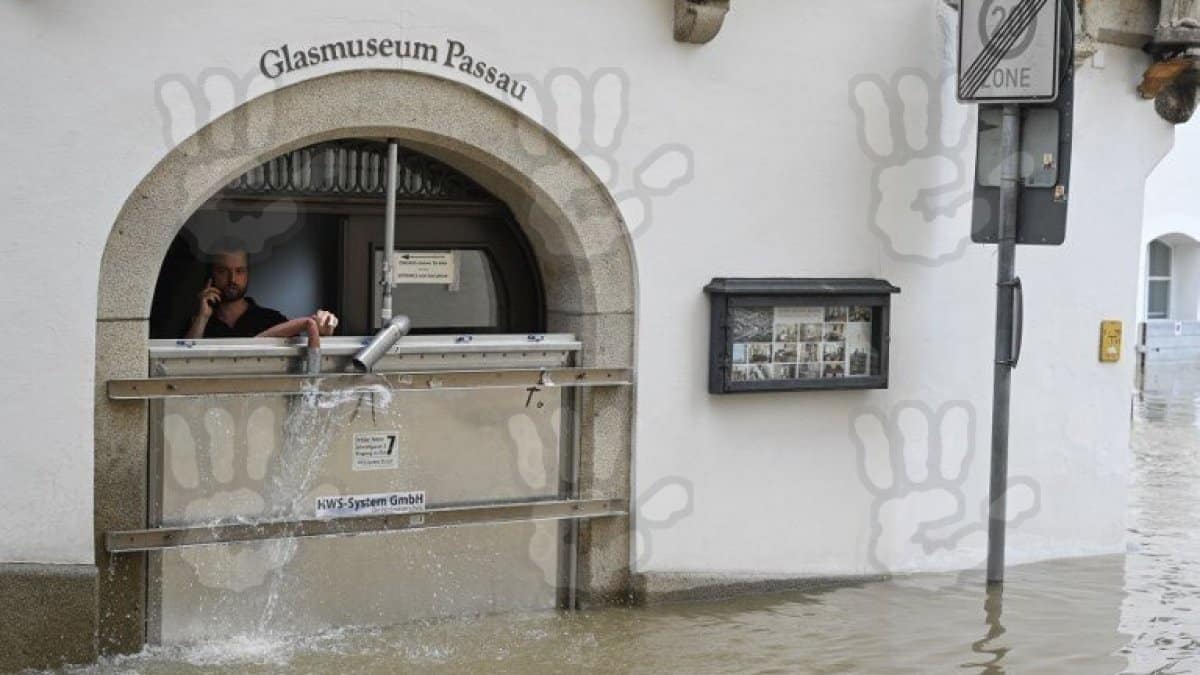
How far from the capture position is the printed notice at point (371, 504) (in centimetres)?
765

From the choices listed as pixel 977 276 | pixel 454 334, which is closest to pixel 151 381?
pixel 454 334

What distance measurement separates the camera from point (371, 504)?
775cm

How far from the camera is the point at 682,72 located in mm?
8289

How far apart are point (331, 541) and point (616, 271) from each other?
1.74 metres

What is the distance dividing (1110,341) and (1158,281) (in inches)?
765

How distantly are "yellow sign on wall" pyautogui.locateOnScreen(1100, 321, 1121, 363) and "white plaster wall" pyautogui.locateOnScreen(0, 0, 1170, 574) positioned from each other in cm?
6

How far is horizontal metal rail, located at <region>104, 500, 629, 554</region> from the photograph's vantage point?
23.5 feet

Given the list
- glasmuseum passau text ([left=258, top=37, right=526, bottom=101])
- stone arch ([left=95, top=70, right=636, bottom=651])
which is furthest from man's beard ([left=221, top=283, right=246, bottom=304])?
glasmuseum passau text ([left=258, top=37, right=526, bottom=101])

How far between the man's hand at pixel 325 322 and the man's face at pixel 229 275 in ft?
1.49

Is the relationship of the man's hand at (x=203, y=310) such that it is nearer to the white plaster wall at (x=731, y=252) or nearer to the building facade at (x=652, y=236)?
the building facade at (x=652, y=236)
